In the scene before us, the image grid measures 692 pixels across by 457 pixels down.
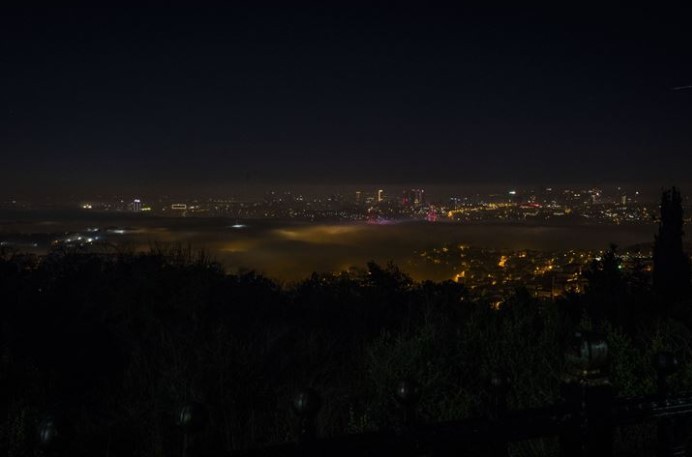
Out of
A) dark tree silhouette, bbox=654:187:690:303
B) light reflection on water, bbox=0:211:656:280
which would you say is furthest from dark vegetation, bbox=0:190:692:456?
dark tree silhouette, bbox=654:187:690:303

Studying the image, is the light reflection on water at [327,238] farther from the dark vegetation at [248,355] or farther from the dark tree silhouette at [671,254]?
the dark vegetation at [248,355]

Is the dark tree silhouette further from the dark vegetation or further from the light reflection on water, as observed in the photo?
the dark vegetation

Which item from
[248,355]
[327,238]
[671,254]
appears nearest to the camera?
[248,355]

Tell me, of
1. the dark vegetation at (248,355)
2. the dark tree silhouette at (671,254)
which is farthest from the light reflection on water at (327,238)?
the dark vegetation at (248,355)

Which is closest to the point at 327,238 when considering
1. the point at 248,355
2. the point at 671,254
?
the point at 671,254

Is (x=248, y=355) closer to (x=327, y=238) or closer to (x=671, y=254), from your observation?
(x=671, y=254)

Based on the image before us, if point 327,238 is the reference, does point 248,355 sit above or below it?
above

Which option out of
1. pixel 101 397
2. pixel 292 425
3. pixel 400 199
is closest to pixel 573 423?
pixel 292 425

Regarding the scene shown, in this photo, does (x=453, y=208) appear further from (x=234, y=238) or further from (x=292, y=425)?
(x=292, y=425)
